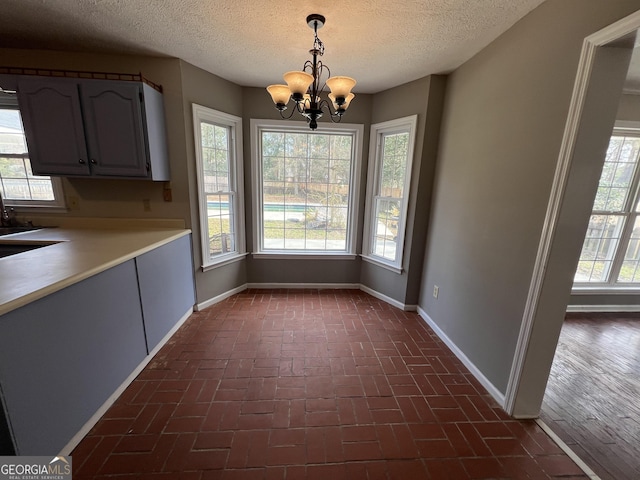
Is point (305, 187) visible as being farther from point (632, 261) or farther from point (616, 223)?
point (632, 261)

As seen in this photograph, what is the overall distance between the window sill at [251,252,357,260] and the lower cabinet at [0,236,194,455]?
1446mm

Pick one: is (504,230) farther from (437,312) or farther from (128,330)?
(128,330)

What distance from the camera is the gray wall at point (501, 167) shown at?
1.41 m

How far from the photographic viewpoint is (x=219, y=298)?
319 cm

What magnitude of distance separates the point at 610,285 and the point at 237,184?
4795mm

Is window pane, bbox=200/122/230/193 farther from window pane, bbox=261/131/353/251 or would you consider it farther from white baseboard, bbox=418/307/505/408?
white baseboard, bbox=418/307/505/408

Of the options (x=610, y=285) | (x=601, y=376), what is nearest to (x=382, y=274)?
(x=601, y=376)

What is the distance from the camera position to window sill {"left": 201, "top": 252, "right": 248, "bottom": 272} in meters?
2.94

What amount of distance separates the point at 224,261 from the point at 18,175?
212 centimetres

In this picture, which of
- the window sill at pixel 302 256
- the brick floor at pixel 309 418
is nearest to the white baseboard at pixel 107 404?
the brick floor at pixel 309 418

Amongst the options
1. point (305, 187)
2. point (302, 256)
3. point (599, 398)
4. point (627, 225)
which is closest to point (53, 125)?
point (305, 187)

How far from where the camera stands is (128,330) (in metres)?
1.81

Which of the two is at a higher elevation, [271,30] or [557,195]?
Answer: [271,30]

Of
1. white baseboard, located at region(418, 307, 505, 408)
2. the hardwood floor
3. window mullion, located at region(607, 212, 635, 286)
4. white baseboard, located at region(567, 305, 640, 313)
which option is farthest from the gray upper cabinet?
window mullion, located at region(607, 212, 635, 286)
